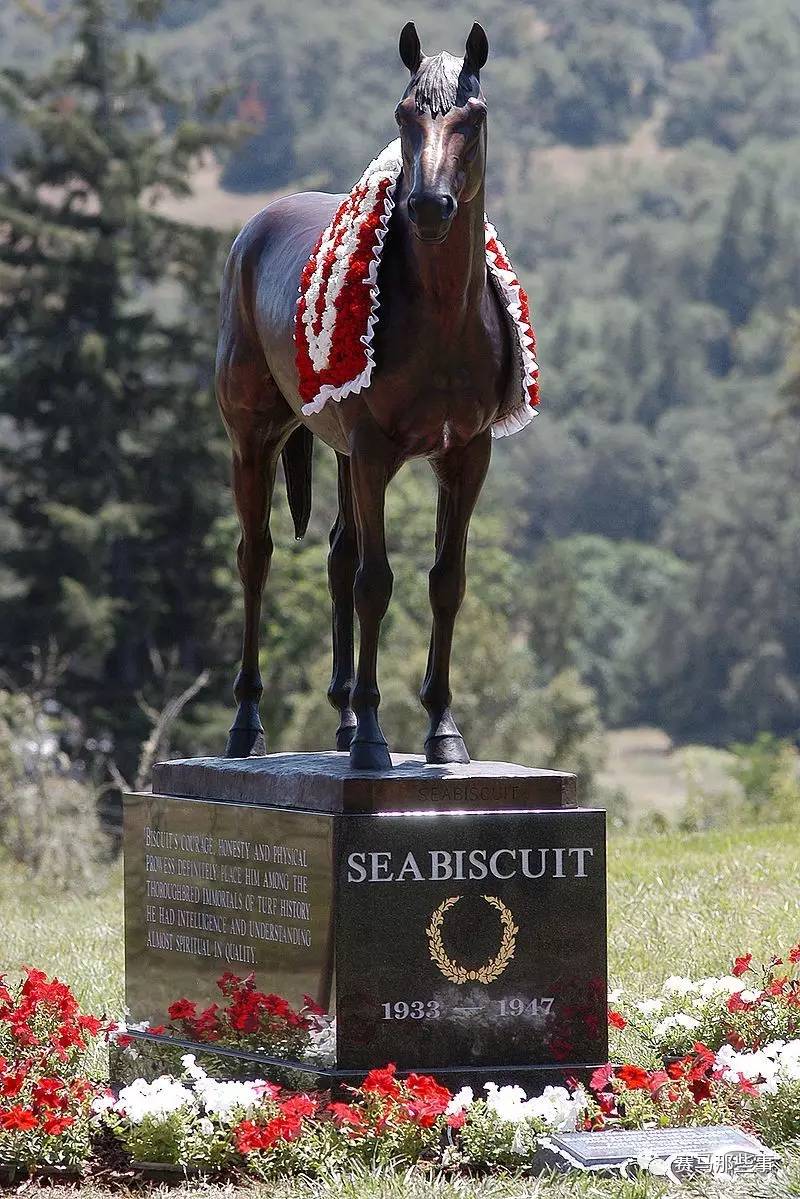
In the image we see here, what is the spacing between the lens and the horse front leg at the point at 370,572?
693 centimetres

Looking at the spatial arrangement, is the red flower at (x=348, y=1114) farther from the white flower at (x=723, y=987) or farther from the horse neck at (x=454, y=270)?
the horse neck at (x=454, y=270)

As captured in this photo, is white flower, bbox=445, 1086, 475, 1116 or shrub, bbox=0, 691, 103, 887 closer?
white flower, bbox=445, 1086, 475, 1116

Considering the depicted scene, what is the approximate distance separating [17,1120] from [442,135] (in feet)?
11.4

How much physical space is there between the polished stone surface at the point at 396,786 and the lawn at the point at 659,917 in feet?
5.01

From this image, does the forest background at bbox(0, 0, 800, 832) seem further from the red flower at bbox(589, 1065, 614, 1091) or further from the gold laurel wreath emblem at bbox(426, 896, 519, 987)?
the red flower at bbox(589, 1065, 614, 1091)

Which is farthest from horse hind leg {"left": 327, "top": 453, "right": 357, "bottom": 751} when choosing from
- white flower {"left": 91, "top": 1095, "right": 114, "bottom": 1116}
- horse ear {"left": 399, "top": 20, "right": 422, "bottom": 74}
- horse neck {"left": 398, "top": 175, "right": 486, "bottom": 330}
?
white flower {"left": 91, "top": 1095, "right": 114, "bottom": 1116}

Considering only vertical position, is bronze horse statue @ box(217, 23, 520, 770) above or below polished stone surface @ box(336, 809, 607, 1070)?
above

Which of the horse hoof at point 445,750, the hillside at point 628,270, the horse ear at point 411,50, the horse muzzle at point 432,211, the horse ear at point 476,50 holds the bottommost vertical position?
the horse hoof at point 445,750

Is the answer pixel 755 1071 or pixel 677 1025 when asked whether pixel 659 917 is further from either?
pixel 755 1071

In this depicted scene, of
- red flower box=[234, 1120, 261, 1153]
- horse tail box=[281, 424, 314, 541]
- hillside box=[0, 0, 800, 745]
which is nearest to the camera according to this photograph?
red flower box=[234, 1120, 261, 1153]

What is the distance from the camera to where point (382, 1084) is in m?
6.19

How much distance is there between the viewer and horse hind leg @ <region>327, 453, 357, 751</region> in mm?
8023

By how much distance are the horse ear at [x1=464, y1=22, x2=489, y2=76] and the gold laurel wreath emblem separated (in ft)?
9.24

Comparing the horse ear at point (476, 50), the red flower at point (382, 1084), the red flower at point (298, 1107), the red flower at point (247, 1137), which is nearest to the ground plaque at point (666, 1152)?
the red flower at point (382, 1084)
